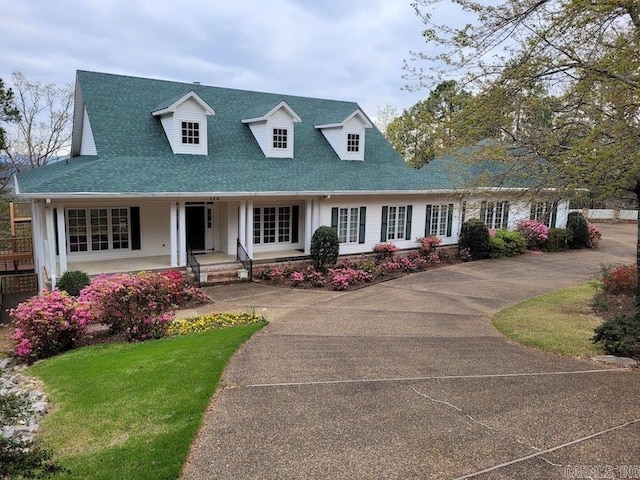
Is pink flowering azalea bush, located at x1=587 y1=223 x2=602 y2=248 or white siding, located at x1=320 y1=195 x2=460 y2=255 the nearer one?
white siding, located at x1=320 y1=195 x2=460 y2=255

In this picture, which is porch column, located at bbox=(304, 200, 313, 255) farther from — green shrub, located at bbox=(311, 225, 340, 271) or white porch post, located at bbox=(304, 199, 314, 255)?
green shrub, located at bbox=(311, 225, 340, 271)

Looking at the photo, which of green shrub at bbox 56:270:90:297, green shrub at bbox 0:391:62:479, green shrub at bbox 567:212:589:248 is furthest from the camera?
green shrub at bbox 567:212:589:248

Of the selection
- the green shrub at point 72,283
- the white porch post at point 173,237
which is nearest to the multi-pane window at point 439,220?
the white porch post at point 173,237

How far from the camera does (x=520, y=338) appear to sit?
1017 cm

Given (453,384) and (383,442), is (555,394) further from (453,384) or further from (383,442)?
(383,442)

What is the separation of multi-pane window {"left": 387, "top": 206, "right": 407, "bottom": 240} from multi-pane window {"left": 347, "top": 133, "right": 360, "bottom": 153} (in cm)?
370

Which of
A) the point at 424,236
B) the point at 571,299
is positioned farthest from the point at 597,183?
the point at 424,236

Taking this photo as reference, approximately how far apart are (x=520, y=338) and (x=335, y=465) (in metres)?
6.71

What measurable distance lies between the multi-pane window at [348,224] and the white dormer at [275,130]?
3584 millimetres

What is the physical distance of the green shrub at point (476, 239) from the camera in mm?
21844

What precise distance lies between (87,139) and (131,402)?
15420 mm

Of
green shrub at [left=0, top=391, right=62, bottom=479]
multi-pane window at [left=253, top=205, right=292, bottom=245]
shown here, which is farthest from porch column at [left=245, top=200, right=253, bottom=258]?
green shrub at [left=0, top=391, right=62, bottom=479]

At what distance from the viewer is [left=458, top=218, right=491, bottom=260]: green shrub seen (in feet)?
71.7

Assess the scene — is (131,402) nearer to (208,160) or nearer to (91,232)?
(91,232)
